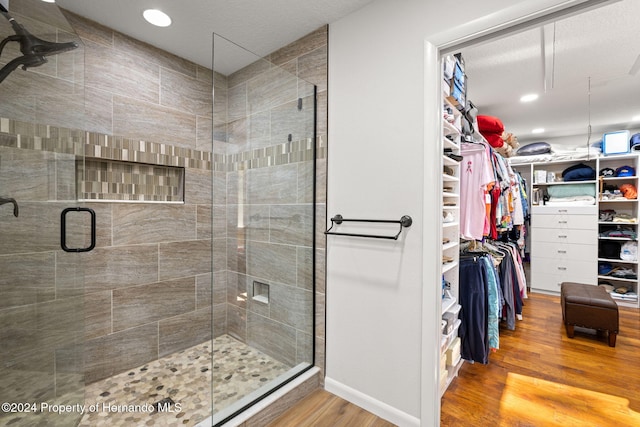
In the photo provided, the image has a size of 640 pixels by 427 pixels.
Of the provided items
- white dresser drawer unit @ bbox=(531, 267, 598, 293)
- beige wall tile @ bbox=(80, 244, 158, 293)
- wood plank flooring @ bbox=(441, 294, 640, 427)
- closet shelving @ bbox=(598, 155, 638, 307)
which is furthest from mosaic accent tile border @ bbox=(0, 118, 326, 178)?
closet shelving @ bbox=(598, 155, 638, 307)

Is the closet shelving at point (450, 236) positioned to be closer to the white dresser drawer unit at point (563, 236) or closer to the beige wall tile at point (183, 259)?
the beige wall tile at point (183, 259)

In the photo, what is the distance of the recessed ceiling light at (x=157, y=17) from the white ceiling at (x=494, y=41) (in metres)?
0.04

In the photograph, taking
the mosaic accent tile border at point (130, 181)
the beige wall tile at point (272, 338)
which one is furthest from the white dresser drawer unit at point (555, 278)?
the mosaic accent tile border at point (130, 181)

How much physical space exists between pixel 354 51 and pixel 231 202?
120 cm

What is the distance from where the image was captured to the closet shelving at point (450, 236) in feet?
6.36

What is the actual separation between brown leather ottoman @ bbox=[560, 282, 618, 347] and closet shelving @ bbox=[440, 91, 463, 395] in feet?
4.80

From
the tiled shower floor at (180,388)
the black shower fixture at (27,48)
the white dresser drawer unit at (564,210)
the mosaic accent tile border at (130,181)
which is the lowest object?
the tiled shower floor at (180,388)

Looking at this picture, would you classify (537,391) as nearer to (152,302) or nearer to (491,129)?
(491,129)

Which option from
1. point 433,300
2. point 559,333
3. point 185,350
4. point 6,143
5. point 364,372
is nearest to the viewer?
point 6,143

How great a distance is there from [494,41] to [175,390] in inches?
112

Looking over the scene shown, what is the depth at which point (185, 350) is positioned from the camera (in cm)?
239

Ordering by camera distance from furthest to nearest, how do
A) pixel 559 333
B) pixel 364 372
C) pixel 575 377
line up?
pixel 559 333 → pixel 575 377 → pixel 364 372

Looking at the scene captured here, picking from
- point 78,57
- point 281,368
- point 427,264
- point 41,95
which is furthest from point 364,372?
point 78,57

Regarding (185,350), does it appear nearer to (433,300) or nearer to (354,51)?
(433,300)
